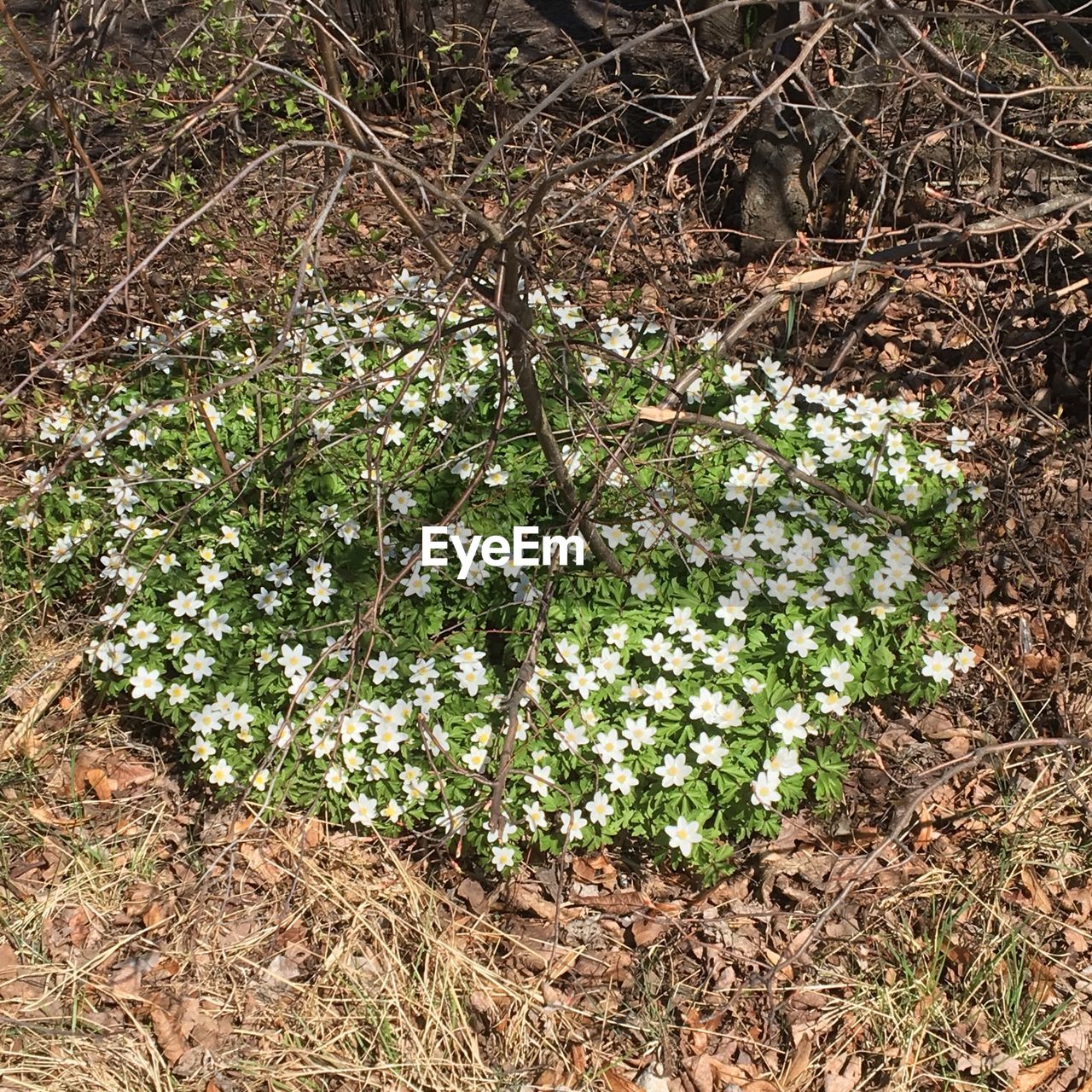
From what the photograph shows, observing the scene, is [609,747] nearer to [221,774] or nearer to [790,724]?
[790,724]

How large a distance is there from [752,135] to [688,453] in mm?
1905

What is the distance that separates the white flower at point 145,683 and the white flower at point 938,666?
2.14 m

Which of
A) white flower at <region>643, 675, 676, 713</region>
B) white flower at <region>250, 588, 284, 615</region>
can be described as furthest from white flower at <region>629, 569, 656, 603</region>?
white flower at <region>250, 588, 284, 615</region>

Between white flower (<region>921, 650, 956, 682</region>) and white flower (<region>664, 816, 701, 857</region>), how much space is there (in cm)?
79

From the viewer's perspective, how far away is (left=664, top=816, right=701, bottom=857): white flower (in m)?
2.68

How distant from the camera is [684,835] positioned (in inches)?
106

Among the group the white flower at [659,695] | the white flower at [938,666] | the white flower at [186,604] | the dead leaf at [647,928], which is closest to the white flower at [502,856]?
the dead leaf at [647,928]

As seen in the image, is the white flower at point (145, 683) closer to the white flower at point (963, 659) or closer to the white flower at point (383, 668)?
the white flower at point (383, 668)

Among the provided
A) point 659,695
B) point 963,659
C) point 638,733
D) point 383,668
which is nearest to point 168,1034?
point 383,668

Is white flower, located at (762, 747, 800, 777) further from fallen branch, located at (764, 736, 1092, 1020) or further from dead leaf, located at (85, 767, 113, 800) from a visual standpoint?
dead leaf, located at (85, 767, 113, 800)

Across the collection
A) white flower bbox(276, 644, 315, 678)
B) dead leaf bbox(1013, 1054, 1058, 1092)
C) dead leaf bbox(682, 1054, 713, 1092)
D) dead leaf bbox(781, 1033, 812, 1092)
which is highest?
white flower bbox(276, 644, 315, 678)

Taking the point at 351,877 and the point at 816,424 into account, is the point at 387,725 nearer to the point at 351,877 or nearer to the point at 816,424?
the point at 351,877

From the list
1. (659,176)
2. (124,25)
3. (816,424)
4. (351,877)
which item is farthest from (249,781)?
(124,25)

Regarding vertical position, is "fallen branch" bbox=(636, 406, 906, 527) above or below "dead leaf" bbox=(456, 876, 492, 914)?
above
